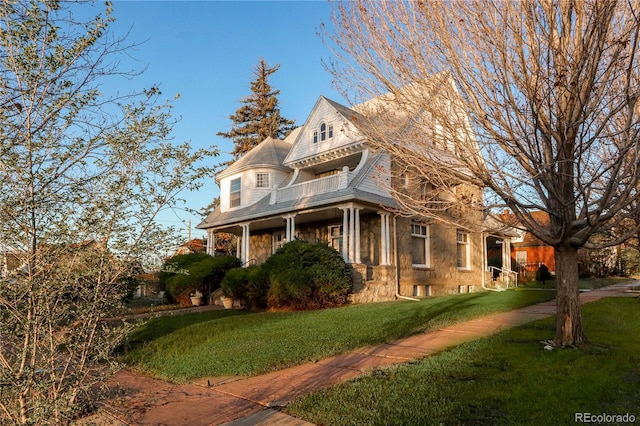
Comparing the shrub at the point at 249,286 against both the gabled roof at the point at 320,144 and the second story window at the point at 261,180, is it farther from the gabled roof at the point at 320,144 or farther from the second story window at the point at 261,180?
the second story window at the point at 261,180

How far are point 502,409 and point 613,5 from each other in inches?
191

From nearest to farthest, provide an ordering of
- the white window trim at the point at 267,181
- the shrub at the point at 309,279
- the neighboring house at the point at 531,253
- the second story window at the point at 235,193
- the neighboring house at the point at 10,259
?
the neighboring house at the point at 10,259
the shrub at the point at 309,279
the white window trim at the point at 267,181
the second story window at the point at 235,193
the neighboring house at the point at 531,253

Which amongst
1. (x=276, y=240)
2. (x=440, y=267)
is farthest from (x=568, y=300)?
(x=276, y=240)

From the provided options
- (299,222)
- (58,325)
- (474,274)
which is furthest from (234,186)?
(58,325)

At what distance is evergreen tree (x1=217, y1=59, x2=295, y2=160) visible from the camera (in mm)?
42812

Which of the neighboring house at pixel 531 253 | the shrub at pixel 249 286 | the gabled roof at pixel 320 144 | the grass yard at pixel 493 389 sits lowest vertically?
the grass yard at pixel 493 389

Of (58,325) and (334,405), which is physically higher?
(58,325)

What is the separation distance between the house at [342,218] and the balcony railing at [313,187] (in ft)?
0.13

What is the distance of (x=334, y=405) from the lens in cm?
483

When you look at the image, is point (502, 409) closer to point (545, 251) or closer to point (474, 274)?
point (474, 274)

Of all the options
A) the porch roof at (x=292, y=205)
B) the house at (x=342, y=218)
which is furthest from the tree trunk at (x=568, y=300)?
the house at (x=342, y=218)

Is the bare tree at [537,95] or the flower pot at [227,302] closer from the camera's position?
the bare tree at [537,95]

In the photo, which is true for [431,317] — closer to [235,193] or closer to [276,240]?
[276,240]

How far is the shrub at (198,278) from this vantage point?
18.7 meters
